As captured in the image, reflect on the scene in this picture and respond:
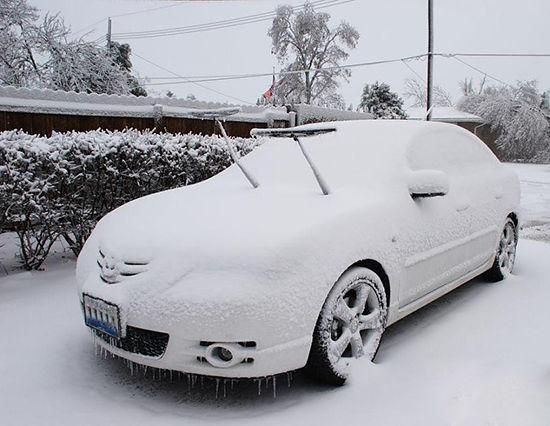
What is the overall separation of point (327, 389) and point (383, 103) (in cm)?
2518

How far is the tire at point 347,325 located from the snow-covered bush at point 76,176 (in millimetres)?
2919

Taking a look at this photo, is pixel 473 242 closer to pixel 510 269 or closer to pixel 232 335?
pixel 510 269

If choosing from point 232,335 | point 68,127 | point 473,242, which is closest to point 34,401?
point 232,335

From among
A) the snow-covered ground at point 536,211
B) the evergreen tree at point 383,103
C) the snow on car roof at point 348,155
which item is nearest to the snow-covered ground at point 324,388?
the snow on car roof at point 348,155

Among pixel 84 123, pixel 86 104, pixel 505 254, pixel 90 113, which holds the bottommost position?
pixel 505 254

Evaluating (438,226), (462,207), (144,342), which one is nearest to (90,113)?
(462,207)

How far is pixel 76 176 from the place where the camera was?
179 inches

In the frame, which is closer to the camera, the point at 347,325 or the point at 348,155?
the point at 347,325

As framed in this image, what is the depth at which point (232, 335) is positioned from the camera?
7.52ft

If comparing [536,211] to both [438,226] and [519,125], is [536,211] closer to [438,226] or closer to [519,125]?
[438,226]

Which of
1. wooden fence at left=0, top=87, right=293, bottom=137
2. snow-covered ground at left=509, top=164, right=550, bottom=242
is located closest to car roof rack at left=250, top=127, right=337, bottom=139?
wooden fence at left=0, top=87, right=293, bottom=137

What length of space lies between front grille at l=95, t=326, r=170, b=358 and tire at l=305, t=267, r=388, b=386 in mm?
738

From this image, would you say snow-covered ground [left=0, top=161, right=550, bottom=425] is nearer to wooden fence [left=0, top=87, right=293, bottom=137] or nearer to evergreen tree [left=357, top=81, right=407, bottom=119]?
wooden fence [left=0, top=87, right=293, bottom=137]

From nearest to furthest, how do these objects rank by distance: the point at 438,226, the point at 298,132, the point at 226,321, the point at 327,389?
the point at 226,321 < the point at 327,389 < the point at 298,132 < the point at 438,226
